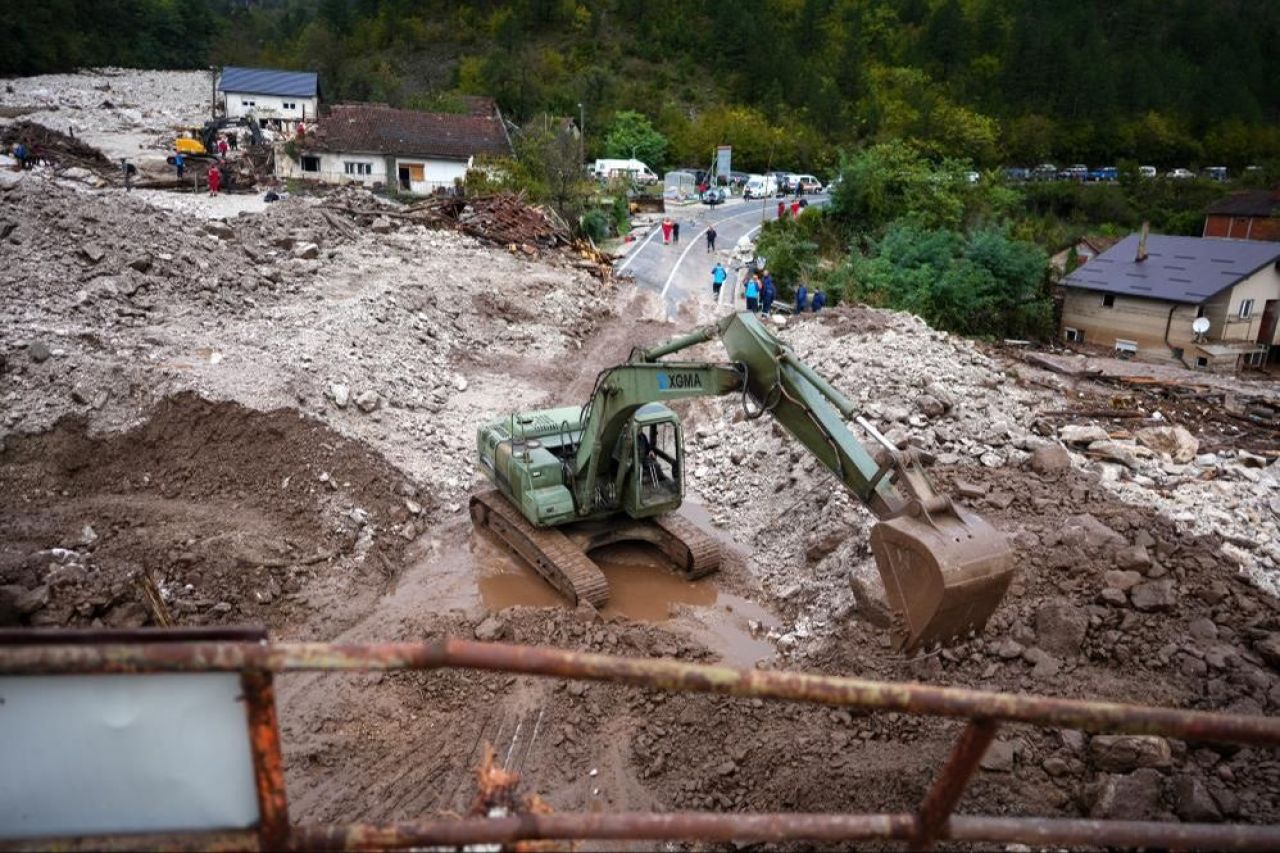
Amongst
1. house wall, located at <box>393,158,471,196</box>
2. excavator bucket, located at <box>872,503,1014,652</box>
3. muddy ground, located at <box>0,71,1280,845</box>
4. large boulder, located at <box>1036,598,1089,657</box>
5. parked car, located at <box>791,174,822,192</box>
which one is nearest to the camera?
excavator bucket, located at <box>872,503,1014,652</box>

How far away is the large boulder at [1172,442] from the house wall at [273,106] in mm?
56959

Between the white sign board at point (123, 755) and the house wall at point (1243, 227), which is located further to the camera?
the house wall at point (1243, 227)

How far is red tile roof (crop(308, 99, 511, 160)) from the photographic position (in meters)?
39.7

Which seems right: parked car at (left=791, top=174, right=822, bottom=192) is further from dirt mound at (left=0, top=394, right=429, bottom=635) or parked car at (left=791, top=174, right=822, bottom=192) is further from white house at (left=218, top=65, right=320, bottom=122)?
dirt mound at (left=0, top=394, right=429, bottom=635)

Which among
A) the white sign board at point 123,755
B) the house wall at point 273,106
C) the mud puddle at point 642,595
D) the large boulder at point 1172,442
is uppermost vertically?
the house wall at point 273,106

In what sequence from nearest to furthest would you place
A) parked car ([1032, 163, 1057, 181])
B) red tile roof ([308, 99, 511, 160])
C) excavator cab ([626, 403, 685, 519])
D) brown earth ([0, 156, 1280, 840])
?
1. brown earth ([0, 156, 1280, 840])
2. excavator cab ([626, 403, 685, 519])
3. red tile roof ([308, 99, 511, 160])
4. parked car ([1032, 163, 1057, 181])

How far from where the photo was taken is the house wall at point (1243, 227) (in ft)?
154

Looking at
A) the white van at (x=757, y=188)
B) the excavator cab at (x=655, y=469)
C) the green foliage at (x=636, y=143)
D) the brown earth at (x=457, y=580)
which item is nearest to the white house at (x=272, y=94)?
the green foliage at (x=636, y=143)

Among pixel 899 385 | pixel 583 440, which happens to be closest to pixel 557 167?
pixel 899 385

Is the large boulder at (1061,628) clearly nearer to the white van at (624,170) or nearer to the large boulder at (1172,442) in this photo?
the large boulder at (1172,442)

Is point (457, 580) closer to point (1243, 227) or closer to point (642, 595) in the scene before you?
point (642, 595)

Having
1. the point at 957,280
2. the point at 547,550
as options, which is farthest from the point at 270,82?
the point at 547,550

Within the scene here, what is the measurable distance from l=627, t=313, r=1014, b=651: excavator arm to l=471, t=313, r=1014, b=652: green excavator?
0.01 meters

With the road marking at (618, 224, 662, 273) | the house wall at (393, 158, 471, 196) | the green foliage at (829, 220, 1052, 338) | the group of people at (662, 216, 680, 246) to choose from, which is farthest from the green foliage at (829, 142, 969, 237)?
the house wall at (393, 158, 471, 196)
